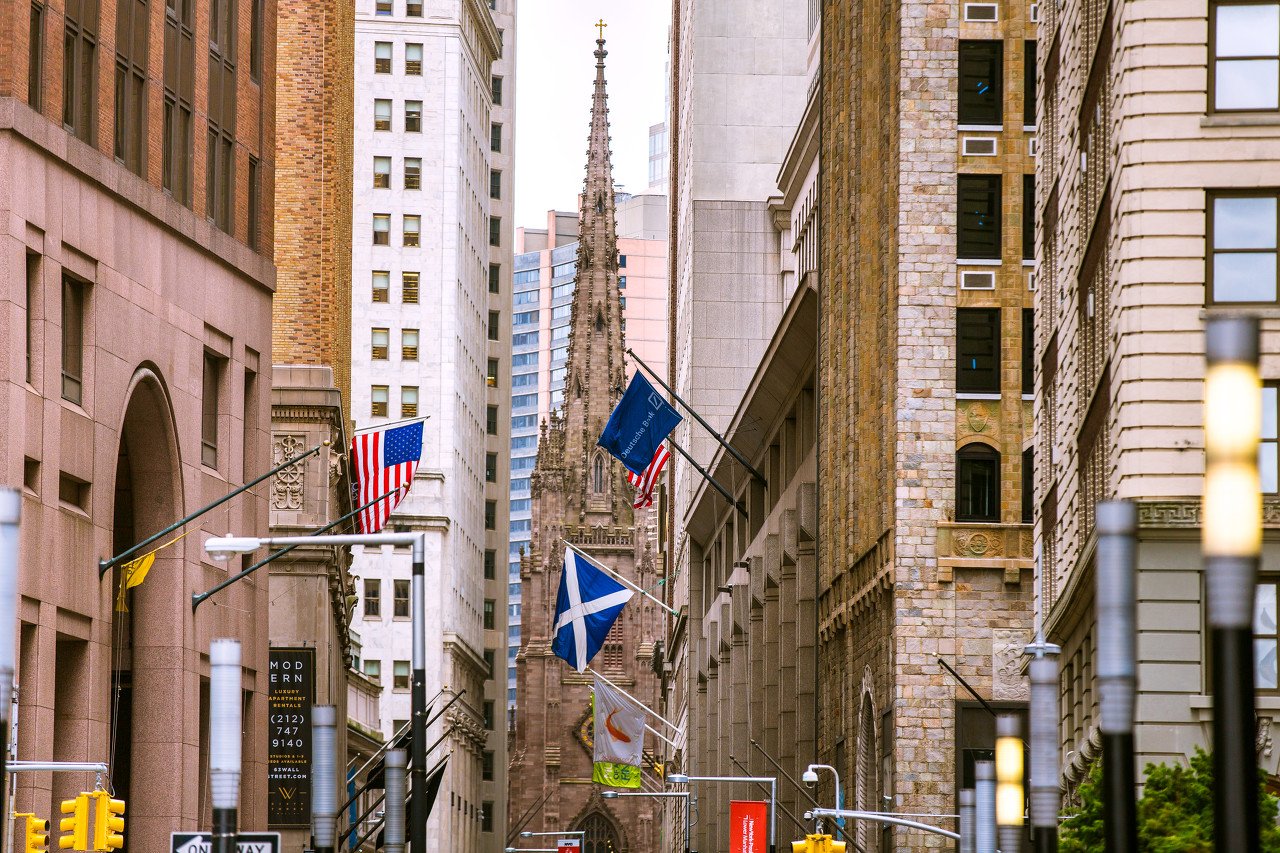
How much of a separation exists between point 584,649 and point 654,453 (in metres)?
9.49

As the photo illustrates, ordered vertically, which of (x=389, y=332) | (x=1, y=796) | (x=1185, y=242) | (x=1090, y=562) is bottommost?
(x=1, y=796)

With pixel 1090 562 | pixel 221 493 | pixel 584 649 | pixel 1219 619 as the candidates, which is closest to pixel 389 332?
pixel 584 649

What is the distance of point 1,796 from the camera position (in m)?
18.6

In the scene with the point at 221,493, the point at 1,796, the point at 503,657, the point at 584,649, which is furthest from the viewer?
the point at 503,657

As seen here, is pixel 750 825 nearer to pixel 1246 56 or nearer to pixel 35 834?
pixel 35 834

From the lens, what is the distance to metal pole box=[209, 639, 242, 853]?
20250 millimetres

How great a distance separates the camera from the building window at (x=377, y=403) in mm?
131125

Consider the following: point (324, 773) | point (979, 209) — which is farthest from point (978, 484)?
point (324, 773)

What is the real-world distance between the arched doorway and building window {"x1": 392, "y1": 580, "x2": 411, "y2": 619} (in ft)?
258

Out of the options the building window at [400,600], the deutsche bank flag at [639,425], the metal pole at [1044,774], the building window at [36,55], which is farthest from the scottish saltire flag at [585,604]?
the building window at [400,600]

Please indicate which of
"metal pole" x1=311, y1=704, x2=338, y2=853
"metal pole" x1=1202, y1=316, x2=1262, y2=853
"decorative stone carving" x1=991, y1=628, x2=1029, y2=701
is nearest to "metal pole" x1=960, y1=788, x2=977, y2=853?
"metal pole" x1=311, y1=704, x2=338, y2=853

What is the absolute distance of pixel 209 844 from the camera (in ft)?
90.5

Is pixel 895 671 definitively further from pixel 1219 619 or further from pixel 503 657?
pixel 503 657

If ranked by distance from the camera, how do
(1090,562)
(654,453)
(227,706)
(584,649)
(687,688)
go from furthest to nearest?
(687,688) → (584,649) → (654,453) → (1090,562) → (227,706)
